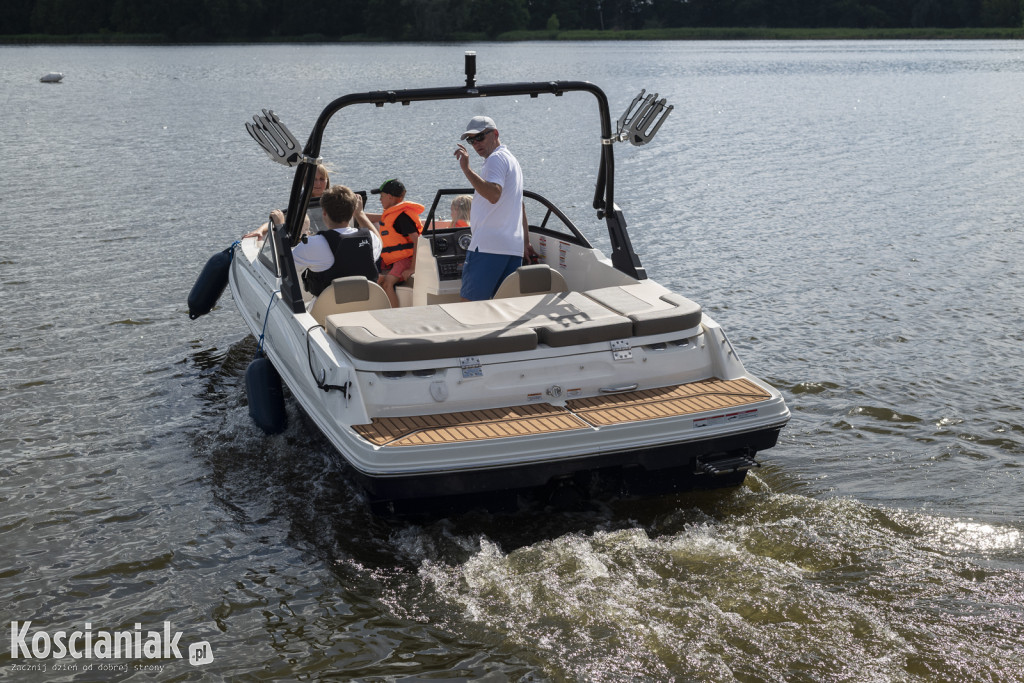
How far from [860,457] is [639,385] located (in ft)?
6.01

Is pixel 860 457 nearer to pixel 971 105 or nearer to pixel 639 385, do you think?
pixel 639 385

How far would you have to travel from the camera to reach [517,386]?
17.8ft

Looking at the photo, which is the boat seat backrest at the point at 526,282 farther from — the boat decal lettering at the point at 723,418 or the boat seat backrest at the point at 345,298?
the boat decal lettering at the point at 723,418

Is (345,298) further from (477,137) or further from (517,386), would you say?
(517,386)

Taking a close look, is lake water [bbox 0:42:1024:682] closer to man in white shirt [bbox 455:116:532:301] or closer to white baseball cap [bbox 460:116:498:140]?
man in white shirt [bbox 455:116:532:301]

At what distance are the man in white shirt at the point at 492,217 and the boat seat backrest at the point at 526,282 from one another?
22 centimetres

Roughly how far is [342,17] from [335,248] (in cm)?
8680

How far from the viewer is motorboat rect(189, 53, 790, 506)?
4980mm

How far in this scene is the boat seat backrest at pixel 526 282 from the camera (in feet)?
21.0

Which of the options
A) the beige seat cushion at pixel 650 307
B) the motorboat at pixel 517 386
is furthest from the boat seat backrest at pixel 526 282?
the beige seat cushion at pixel 650 307

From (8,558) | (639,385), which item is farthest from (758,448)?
(8,558)

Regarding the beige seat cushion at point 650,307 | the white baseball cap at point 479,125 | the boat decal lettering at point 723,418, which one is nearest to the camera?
the boat decal lettering at point 723,418

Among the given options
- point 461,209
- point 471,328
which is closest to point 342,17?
point 461,209

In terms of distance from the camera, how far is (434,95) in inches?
225
